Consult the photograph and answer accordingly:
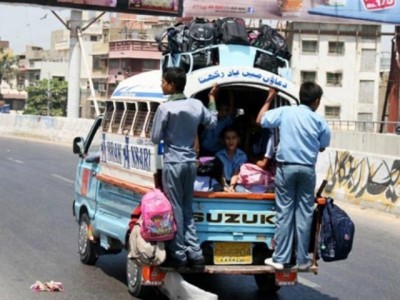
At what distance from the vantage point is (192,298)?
671cm

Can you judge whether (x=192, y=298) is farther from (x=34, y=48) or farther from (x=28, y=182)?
(x=34, y=48)

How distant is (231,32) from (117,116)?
Result: 1.58 meters

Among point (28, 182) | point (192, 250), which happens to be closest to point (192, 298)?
point (192, 250)

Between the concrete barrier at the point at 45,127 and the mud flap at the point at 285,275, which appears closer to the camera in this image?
the mud flap at the point at 285,275

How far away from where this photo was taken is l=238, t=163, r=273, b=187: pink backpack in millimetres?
7415

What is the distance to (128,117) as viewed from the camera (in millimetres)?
7980

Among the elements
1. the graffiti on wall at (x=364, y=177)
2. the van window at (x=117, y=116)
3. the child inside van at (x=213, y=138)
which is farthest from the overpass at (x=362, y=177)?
the van window at (x=117, y=116)

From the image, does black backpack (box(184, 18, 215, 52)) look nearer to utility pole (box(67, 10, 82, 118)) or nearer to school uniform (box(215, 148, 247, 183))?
school uniform (box(215, 148, 247, 183))

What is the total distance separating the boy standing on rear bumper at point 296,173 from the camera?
688cm

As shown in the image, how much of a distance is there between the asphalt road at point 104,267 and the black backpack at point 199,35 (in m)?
2.36

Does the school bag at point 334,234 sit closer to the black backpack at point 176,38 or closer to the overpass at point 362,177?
the black backpack at point 176,38

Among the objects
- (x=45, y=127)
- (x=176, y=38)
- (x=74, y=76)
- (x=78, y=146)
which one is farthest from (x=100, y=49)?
(x=176, y=38)

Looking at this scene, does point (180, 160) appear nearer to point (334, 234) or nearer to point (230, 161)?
point (230, 161)

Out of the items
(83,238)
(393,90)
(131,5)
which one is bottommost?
(83,238)
